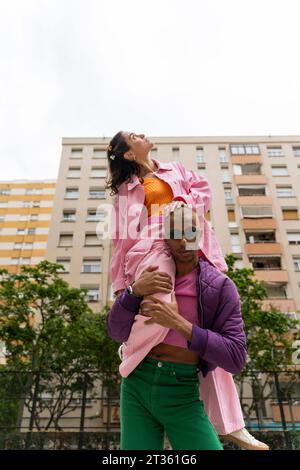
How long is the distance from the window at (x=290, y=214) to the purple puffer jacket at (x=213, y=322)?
25616mm

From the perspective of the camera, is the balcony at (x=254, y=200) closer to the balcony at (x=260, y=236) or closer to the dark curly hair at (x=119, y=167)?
the balcony at (x=260, y=236)

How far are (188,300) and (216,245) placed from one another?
0.37 meters

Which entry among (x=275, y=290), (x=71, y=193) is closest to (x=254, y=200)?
(x=275, y=290)

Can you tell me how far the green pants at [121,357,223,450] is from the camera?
136cm

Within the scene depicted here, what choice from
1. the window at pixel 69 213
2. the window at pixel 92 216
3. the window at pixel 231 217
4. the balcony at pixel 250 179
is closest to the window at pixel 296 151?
the balcony at pixel 250 179

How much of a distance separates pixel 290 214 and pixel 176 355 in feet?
86.0

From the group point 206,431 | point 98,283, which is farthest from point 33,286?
point 206,431

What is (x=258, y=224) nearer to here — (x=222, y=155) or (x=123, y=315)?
(x=222, y=155)

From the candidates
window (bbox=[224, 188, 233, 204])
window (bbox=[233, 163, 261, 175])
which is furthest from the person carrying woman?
window (bbox=[233, 163, 261, 175])

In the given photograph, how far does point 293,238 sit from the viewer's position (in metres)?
24.6

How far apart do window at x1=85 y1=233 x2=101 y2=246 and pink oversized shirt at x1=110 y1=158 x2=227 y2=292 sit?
909 inches

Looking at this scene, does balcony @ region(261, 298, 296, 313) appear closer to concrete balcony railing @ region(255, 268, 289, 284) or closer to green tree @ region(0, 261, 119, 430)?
concrete balcony railing @ region(255, 268, 289, 284)

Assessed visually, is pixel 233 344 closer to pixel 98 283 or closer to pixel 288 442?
pixel 288 442
